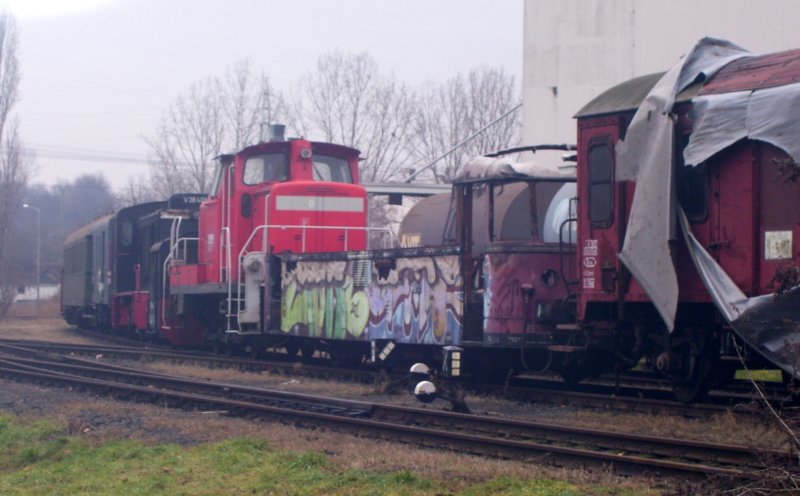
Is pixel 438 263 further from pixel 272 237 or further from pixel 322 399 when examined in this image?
pixel 272 237

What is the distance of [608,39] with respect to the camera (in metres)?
27.9

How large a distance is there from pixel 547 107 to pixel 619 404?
18934 mm

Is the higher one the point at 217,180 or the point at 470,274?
the point at 217,180

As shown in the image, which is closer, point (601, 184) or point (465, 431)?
point (465, 431)

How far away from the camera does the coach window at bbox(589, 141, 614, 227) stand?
11.5m

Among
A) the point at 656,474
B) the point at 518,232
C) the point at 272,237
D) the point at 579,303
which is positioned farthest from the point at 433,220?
the point at 656,474

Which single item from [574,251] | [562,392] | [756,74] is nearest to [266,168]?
[574,251]

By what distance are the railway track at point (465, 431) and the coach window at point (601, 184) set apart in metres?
2.95

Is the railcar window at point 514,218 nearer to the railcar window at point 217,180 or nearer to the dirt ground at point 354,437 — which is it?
the dirt ground at point 354,437

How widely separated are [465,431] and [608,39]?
20.1 metres

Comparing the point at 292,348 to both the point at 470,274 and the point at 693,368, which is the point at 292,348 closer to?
the point at 470,274

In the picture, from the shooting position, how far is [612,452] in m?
8.67

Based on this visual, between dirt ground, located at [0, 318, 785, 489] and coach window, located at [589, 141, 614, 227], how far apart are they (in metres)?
2.24

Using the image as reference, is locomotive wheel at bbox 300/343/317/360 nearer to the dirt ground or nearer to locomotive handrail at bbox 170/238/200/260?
the dirt ground
